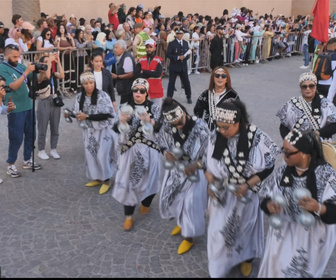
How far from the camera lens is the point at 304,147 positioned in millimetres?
3570

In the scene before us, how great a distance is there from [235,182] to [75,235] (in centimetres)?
224

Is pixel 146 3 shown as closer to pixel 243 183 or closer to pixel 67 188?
pixel 67 188

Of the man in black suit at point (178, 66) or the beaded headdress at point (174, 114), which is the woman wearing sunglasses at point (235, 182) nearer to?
the beaded headdress at point (174, 114)

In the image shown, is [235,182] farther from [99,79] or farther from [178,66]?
[178,66]

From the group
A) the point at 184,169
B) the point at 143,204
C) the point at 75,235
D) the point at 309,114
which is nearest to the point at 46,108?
the point at 143,204

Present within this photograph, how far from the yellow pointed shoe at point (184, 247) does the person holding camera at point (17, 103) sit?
10.9 ft

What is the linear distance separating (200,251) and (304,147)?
2.09 m

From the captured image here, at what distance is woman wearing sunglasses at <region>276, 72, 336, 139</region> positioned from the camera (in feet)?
18.1

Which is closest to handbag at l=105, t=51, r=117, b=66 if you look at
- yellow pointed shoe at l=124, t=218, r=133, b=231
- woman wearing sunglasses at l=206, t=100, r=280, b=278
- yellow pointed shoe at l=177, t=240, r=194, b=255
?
yellow pointed shoe at l=124, t=218, r=133, b=231

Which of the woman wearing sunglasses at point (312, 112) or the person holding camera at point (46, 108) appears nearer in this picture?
the woman wearing sunglasses at point (312, 112)

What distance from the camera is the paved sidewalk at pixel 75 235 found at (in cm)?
477

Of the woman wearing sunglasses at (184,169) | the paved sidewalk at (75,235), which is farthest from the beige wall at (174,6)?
the woman wearing sunglasses at (184,169)

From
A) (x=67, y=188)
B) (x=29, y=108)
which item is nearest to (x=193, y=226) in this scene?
(x=67, y=188)

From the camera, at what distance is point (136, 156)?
18.2 feet
